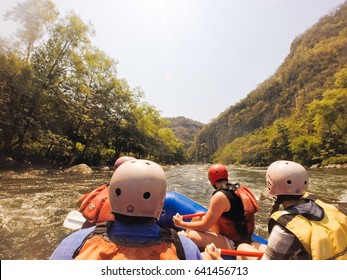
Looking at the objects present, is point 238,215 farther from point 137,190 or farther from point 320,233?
point 137,190

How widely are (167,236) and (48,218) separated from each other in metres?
6.41

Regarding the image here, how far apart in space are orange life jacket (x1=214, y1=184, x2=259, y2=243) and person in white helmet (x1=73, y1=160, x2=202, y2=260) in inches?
77.2

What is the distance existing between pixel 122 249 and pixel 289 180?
1.72m

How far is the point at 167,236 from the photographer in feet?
5.42

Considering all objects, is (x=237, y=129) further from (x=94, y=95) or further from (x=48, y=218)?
(x=48, y=218)

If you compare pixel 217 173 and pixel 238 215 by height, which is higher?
pixel 217 173

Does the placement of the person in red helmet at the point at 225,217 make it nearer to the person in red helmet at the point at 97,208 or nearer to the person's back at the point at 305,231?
the person in red helmet at the point at 97,208

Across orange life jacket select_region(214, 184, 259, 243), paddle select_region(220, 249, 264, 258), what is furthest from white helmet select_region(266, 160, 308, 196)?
orange life jacket select_region(214, 184, 259, 243)

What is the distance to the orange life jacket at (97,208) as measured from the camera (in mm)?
3387

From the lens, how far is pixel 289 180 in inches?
100

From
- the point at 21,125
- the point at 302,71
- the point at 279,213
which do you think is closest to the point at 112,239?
the point at 279,213

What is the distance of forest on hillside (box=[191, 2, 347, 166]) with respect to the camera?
36062mm

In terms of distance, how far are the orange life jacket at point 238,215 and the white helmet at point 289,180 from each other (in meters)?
0.97

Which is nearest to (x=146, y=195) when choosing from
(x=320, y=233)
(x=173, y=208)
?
(x=320, y=233)
